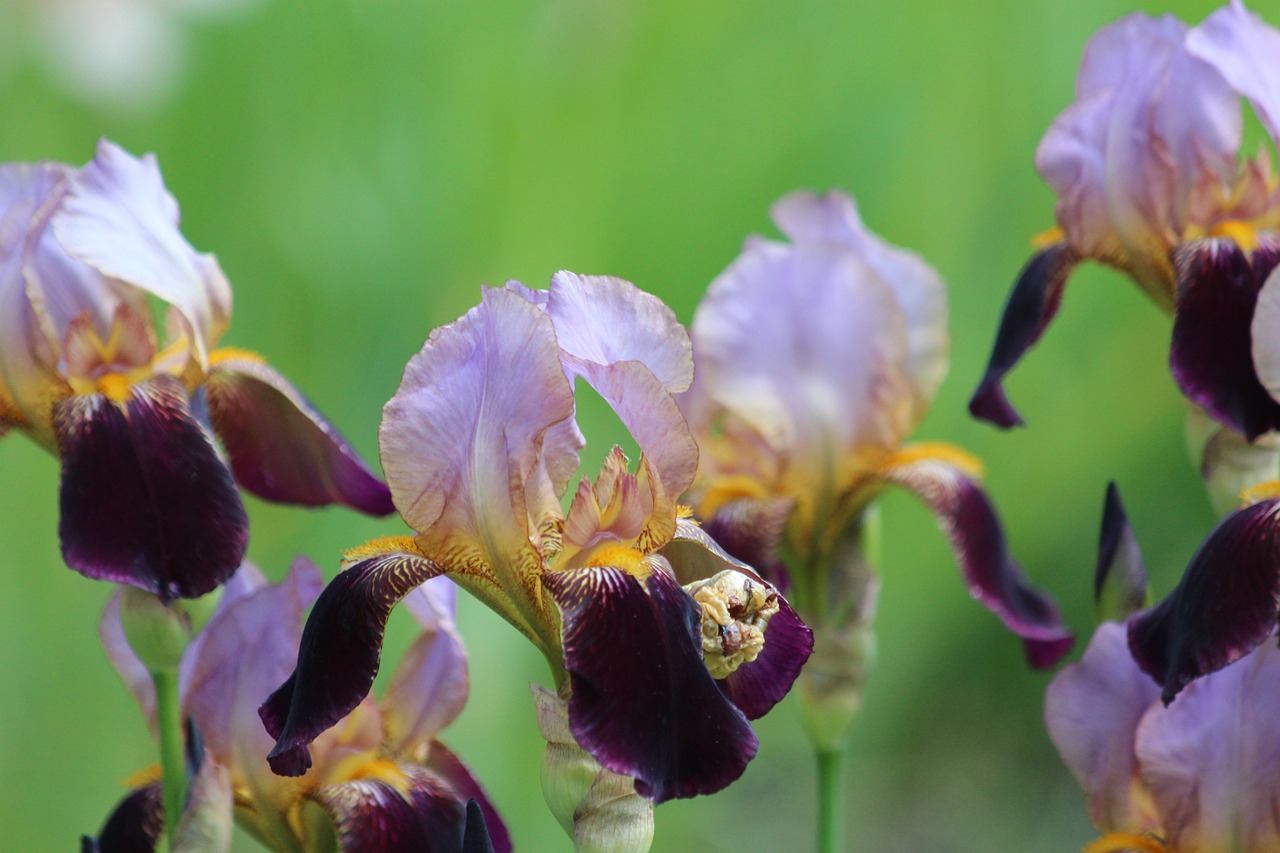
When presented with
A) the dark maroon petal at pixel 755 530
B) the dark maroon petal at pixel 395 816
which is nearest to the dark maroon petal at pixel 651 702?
the dark maroon petal at pixel 395 816

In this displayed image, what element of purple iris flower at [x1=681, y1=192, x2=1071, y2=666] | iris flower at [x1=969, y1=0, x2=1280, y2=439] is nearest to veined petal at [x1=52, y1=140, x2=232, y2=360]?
purple iris flower at [x1=681, y1=192, x2=1071, y2=666]

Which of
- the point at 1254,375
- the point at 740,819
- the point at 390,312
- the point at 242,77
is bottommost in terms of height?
the point at 740,819

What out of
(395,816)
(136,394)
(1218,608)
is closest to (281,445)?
(136,394)

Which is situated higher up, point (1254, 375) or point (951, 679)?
point (1254, 375)

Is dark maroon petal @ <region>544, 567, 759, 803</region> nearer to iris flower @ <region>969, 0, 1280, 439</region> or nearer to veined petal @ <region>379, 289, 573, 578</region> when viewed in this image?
veined petal @ <region>379, 289, 573, 578</region>

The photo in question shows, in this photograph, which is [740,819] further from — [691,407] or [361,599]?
[361,599]

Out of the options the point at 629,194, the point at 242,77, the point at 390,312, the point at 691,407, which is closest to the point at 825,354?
the point at 691,407
